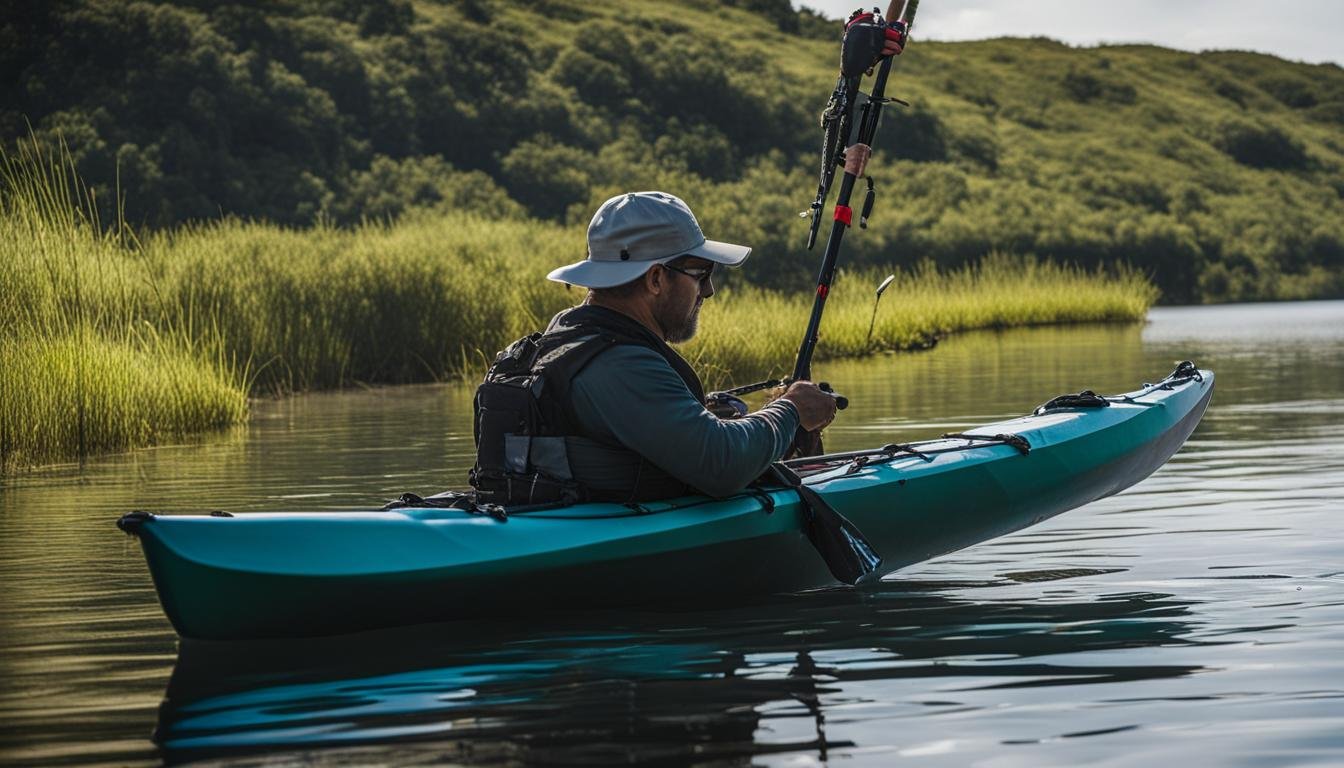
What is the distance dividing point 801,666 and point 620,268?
116 cm

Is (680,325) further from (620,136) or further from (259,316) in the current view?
(620,136)

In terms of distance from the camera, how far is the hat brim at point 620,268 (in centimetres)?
492

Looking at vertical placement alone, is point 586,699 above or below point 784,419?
below

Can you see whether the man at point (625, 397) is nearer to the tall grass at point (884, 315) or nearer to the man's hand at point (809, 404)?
the man's hand at point (809, 404)

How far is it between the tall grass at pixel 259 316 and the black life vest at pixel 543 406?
5.03 metres

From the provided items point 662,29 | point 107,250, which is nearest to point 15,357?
point 107,250

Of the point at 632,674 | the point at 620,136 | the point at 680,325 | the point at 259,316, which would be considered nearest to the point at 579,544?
the point at 632,674

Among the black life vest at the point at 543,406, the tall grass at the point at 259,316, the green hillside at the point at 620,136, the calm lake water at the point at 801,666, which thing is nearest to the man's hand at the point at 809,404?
the black life vest at the point at 543,406

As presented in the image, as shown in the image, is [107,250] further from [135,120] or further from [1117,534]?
[135,120]

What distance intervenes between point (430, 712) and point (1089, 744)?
1.46 m

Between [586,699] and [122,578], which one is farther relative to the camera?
[122,578]

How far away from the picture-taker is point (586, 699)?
4.27m

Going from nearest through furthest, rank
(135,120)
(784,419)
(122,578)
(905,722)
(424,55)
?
1. (905,722)
2. (784,419)
3. (122,578)
4. (135,120)
5. (424,55)

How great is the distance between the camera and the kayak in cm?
451
